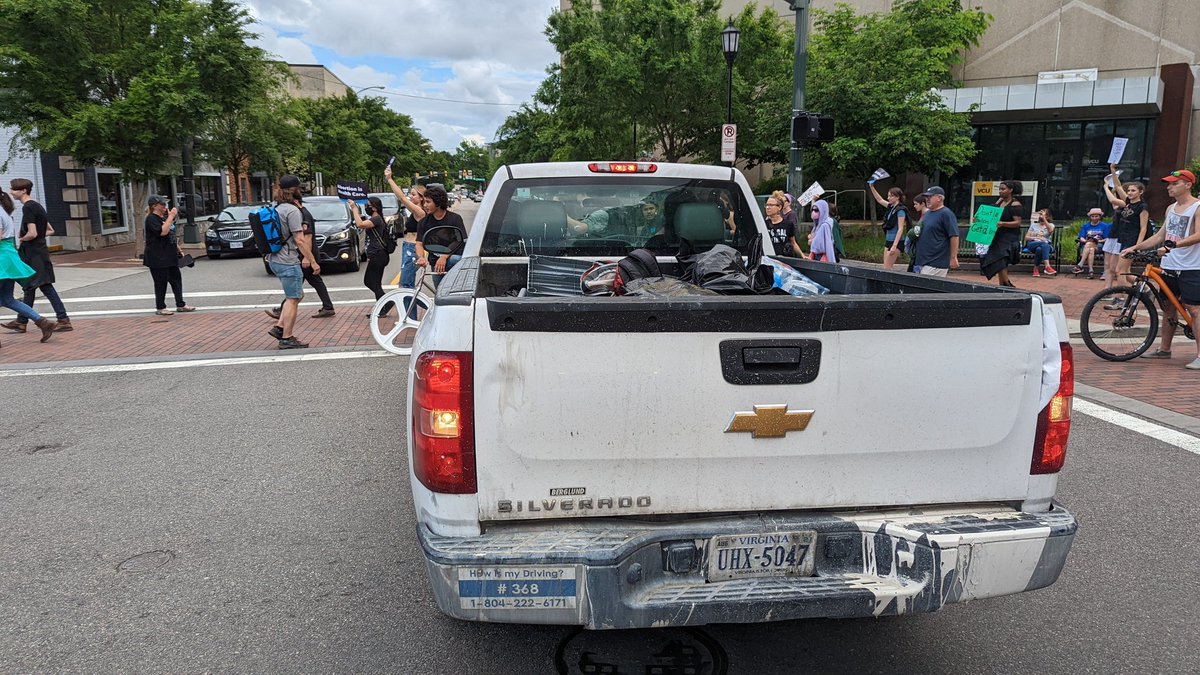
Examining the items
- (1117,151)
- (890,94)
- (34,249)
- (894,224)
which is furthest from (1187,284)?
(890,94)

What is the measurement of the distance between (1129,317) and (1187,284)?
602 mm

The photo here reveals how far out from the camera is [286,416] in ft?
22.3

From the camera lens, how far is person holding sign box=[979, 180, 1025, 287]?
34.5 feet

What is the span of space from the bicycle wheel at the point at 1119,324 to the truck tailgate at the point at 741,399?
7.01 m

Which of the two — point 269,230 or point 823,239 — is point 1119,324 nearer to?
point 823,239

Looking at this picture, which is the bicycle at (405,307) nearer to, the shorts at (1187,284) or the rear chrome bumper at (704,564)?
the rear chrome bumper at (704,564)

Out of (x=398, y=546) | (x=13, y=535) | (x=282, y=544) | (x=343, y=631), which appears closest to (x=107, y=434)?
(x=13, y=535)

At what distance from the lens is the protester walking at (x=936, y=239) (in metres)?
9.66

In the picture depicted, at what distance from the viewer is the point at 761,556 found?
2.61 meters

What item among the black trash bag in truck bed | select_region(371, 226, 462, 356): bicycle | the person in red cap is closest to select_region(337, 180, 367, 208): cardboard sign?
select_region(371, 226, 462, 356): bicycle

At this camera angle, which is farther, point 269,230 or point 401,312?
point 269,230

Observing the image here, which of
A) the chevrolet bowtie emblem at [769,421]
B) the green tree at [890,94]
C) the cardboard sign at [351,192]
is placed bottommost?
the chevrolet bowtie emblem at [769,421]

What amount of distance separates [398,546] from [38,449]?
3.51 metres

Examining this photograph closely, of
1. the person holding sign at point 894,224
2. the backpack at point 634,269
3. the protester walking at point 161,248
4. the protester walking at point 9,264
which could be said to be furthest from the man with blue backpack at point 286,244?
the person holding sign at point 894,224
